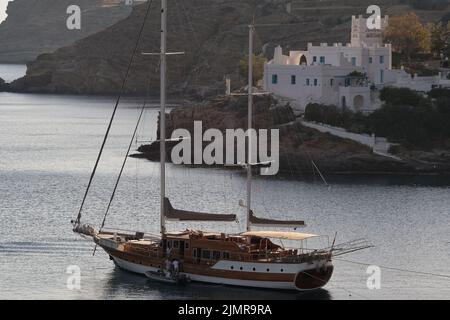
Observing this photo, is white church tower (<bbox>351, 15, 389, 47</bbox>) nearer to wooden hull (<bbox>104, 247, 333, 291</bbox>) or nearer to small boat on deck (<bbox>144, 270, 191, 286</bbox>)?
small boat on deck (<bbox>144, 270, 191, 286</bbox>)

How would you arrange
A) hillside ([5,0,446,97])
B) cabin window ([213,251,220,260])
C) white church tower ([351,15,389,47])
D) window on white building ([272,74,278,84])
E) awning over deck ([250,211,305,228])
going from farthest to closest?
hillside ([5,0,446,97]), white church tower ([351,15,389,47]), window on white building ([272,74,278,84]), awning over deck ([250,211,305,228]), cabin window ([213,251,220,260])

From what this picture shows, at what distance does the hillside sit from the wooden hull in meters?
87.4

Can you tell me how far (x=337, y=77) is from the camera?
3792 inches

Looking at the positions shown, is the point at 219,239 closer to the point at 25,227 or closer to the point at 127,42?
the point at 25,227

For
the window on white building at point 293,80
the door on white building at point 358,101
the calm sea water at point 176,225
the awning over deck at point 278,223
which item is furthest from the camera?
the window on white building at point 293,80

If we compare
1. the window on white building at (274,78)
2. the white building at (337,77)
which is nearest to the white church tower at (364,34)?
the white building at (337,77)

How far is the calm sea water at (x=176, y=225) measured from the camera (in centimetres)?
5456

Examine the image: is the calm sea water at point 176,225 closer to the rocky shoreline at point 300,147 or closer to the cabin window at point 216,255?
the cabin window at point 216,255

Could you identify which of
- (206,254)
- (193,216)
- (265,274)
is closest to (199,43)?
(193,216)

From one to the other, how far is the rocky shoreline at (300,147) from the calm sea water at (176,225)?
108 inches

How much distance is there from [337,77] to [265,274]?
144 ft

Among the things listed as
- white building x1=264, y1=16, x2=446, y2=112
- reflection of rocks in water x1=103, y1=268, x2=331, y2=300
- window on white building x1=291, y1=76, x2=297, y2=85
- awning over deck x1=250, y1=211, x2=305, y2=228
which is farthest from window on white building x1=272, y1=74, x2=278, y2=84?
reflection of rocks in water x1=103, y1=268, x2=331, y2=300

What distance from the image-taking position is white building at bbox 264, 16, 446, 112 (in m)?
95.9

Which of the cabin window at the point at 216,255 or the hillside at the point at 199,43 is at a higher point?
the hillside at the point at 199,43
